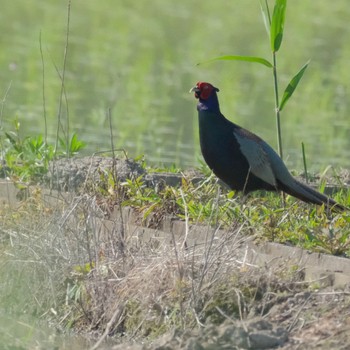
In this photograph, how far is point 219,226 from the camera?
24.3ft

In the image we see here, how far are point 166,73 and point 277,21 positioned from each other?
6.89 meters

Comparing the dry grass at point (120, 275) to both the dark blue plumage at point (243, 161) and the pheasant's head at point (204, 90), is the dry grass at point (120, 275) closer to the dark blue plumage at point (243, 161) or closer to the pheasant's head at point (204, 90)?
the dark blue plumage at point (243, 161)

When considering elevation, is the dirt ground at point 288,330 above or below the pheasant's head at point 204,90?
below

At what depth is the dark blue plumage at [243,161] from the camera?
342 inches

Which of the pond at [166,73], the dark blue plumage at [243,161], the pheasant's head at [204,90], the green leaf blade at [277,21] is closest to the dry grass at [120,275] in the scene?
the dark blue plumage at [243,161]

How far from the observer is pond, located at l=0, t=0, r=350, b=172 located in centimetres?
1306

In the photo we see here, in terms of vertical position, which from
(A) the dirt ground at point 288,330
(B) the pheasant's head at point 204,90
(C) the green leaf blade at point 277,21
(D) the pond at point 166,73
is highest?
(C) the green leaf blade at point 277,21

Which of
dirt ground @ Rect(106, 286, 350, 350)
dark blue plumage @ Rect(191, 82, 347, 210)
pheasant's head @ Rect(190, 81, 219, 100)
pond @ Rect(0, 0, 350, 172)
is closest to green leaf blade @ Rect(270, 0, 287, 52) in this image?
pheasant's head @ Rect(190, 81, 219, 100)

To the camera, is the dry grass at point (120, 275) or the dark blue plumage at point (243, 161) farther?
the dark blue plumage at point (243, 161)

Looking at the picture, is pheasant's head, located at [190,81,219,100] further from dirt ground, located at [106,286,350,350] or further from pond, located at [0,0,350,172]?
dirt ground, located at [106,286,350,350]

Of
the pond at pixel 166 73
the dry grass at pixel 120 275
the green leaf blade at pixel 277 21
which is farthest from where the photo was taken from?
the pond at pixel 166 73

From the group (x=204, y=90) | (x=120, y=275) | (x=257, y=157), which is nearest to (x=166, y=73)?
(x=204, y=90)

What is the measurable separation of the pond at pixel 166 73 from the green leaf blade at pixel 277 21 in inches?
68.4

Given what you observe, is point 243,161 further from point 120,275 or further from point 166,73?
point 166,73
